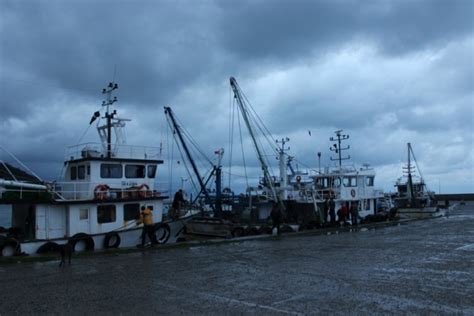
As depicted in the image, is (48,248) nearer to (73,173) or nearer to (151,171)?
(73,173)

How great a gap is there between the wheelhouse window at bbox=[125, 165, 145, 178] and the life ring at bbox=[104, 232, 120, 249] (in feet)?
10.3

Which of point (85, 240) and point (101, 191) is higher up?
point (101, 191)

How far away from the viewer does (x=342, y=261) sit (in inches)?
506

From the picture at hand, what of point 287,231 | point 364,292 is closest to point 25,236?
point 287,231

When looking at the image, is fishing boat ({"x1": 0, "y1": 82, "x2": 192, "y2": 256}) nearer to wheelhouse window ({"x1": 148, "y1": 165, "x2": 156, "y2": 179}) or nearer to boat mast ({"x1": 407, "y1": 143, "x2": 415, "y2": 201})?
wheelhouse window ({"x1": 148, "y1": 165, "x2": 156, "y2": 179})

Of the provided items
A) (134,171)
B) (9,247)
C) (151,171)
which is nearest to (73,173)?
(134,171)

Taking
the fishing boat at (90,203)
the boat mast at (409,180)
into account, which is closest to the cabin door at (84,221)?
the fishing boat at (90,203)

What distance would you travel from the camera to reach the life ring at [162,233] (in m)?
19.4

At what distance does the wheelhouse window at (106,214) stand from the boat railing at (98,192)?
42cm

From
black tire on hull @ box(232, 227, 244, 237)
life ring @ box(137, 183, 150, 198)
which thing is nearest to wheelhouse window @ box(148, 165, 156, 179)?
life ring @ box(137, 183, 150, 198)

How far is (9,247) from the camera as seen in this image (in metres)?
14.7

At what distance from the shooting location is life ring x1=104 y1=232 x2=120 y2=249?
56.7 feet

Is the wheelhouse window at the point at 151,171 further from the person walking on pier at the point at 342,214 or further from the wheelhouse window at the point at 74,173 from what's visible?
the person walking on pier at the point at 342,214

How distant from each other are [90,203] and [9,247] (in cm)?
351
